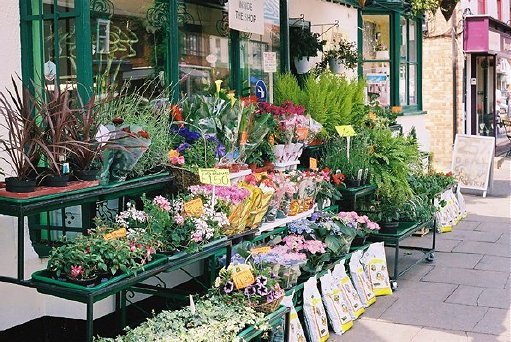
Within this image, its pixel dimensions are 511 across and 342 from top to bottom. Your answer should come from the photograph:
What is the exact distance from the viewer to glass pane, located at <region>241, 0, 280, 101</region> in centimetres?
655

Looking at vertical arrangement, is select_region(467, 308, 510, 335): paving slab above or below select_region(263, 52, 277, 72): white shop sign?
below

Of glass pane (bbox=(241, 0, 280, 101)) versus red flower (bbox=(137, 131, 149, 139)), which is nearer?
red flower (bbox=(137, 131, 149, 139))

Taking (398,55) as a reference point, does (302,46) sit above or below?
below

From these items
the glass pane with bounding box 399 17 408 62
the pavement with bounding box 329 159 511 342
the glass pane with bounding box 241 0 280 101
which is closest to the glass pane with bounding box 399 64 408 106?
the glass pane with bounding box 399 17 408 62

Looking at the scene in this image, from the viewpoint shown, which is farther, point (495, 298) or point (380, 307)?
point (495, 298)

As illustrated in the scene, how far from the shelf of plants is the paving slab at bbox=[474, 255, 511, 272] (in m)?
0.87

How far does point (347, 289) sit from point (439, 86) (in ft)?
35.8

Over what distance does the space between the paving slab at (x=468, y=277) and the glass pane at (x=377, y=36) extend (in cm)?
406

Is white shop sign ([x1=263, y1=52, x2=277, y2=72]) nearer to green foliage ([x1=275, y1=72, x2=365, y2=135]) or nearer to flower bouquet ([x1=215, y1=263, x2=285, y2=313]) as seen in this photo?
green foliage ([x1=275, y1=72, x2=365, y2=135])

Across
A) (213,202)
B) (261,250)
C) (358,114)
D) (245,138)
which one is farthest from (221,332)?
(358,114)

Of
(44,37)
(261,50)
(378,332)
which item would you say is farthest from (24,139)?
(261,50)

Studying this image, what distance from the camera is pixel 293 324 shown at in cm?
466

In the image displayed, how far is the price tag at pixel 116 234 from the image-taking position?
363 centimetres

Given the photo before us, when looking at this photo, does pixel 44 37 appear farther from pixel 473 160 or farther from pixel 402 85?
pixel 473 160
